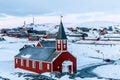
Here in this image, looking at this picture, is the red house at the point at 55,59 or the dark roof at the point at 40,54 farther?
the dark roof at the point at 40,54

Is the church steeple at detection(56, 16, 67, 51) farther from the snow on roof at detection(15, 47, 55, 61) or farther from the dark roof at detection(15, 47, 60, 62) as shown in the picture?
the snow on roof at detection(15, 47, 55, 61)

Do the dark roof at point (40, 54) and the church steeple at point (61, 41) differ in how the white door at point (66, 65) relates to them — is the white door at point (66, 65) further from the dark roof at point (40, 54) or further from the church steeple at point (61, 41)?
the church steeple at point (61, 41)

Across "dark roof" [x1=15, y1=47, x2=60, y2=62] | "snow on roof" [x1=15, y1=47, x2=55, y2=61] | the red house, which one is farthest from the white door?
"snow on roof" [x1=15, y1=47, x2=55, y2=61]

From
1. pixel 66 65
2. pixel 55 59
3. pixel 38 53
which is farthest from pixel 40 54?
pixel 66 65

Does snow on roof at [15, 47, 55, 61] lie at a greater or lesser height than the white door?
greater

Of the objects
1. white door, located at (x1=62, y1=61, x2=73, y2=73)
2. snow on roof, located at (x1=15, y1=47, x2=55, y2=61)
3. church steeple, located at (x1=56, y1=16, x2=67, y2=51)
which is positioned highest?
church steeple, located at (x1=56, y1=16, x2=67, y2=51)

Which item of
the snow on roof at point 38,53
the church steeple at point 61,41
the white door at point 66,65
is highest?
the church steeple at point 61,41

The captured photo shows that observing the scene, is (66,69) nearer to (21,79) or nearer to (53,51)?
(53,51)

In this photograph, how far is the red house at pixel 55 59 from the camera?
4980cm

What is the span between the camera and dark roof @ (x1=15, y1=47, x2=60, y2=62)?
5062cm

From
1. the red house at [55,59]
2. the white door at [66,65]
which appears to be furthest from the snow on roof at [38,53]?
the white door at [66,65]

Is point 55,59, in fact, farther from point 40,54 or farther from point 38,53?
point 38,53

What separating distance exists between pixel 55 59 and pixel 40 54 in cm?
451

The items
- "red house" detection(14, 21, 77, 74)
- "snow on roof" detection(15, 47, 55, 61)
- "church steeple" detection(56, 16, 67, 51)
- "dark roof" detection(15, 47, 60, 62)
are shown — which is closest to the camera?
"red house" detection(14, 21, 77, 74)
